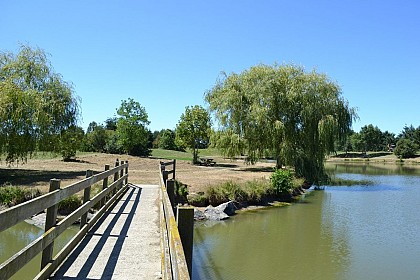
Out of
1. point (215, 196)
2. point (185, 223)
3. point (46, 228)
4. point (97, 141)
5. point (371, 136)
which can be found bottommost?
point (215, 196)

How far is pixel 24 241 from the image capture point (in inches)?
407

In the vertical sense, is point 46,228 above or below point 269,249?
above

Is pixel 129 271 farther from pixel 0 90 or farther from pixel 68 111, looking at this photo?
pixel 68 111

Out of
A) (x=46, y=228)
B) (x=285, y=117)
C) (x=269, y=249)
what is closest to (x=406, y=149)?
(x=285, y=117)

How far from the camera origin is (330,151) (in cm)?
2703

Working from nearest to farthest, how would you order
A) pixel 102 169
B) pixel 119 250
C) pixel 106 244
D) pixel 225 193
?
pixel 119 250 → pixel 106 244 → pixel 225 193 → pixel 102 169

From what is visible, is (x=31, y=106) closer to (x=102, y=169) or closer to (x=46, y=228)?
(x=102, y=169)

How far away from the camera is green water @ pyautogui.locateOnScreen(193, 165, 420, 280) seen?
29.8 feet

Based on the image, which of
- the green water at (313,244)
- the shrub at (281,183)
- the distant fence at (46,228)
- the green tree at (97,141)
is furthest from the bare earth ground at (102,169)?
the green tree at (97,141)

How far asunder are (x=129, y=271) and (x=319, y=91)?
80.2 ft

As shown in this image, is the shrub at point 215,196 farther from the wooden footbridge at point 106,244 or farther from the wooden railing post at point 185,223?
the wooden railing post at point 185,223

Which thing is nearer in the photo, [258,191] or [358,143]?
[258,191]

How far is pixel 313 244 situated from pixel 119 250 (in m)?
7.68

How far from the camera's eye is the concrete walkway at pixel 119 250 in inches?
188
